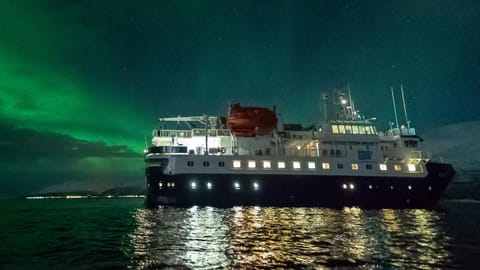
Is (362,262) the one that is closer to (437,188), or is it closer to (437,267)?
(437,267)

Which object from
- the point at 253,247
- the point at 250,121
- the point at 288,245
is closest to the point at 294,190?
the point at 250,121

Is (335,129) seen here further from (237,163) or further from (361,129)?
(237,163)

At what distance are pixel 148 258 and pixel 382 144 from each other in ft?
131

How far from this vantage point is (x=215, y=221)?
2378 centimetres

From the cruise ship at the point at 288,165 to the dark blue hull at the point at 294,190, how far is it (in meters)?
0.12

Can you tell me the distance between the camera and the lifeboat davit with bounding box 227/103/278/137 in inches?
1652

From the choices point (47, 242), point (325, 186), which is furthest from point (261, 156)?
point (47, 242)

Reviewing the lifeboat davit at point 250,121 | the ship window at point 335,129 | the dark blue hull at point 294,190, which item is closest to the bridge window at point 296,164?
the dark blue hull at point 294,190

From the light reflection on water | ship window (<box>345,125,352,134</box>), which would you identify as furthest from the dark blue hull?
the light reflection on water

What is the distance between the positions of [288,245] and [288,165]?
955 inches

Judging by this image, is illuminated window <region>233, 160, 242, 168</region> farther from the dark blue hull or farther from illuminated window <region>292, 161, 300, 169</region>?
illuminated window <region>292, 161, 300, 169</region>

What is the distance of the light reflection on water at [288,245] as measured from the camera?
12.0 metres

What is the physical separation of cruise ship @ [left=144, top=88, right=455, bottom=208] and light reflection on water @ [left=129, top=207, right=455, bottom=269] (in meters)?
14.4

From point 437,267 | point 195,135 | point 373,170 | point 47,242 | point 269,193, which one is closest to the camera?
point 437,267
